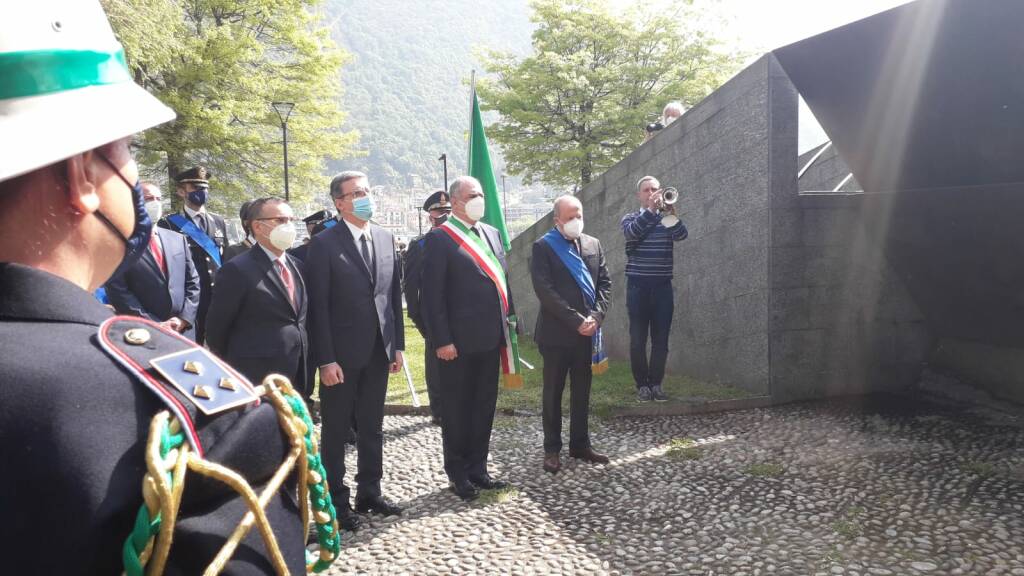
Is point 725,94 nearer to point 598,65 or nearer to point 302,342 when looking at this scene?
point 302,342

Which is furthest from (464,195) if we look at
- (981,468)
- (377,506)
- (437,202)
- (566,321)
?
(981,468)

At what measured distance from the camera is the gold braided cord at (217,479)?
34.8 inches

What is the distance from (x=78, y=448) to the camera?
856 mm

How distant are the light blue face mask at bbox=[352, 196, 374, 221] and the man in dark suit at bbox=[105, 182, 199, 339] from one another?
1813mm

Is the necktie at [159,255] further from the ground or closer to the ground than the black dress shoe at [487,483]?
further from the ground

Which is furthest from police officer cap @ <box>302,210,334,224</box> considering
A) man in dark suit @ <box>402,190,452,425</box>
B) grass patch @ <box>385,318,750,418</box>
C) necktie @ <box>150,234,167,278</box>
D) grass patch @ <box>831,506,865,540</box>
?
grass patch @ <box>831,506,865,540</box>

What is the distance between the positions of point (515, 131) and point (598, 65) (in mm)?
4192

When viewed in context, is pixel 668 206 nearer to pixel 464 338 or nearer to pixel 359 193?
pixel 464 338

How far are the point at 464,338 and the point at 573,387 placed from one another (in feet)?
3.61

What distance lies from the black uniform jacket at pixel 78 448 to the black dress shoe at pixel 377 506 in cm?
350

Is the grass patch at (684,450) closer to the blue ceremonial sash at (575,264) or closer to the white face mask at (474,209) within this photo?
the blue ceremonial sash at (575,264)

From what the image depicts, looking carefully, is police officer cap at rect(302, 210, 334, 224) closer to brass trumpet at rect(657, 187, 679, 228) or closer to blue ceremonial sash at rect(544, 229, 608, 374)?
blue ceremonial sash at rect(544, 229, 608, 374)

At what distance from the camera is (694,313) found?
772 centimetres

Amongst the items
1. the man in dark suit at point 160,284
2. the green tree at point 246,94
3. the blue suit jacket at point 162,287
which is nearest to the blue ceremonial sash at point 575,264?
the man in dark suit at point 160,284
